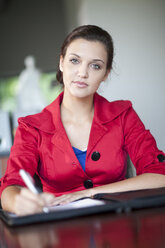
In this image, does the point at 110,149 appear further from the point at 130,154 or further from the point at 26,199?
the point at 26,199

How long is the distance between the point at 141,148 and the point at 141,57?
1.00 metres

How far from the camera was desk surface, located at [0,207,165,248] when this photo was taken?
2.13 ft

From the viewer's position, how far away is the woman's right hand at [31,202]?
0.88 metres

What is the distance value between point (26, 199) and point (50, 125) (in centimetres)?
71

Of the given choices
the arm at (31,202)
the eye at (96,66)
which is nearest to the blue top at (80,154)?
the eye at (96,66)

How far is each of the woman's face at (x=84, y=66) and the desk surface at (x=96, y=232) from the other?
2.71 feet

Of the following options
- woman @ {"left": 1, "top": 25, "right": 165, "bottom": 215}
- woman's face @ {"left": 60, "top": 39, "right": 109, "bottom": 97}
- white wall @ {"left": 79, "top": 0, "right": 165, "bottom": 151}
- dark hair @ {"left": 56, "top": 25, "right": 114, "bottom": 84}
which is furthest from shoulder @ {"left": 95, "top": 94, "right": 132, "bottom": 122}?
white wall @ {"left": 79, "top": 0, "right": 165, "bottom": 151}

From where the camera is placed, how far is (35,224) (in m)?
0.83

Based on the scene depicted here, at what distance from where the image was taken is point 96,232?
723 mm

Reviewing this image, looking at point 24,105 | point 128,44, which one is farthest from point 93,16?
point 24,105

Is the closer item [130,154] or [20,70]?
[130,154]

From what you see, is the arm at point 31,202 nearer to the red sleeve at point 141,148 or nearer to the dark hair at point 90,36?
the red sleeve at point 141,148

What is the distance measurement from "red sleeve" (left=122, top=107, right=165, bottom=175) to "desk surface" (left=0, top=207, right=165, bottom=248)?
63 centimetres

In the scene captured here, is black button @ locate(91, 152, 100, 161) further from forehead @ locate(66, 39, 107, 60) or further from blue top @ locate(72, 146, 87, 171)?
forehead @ locate(66, 39, 107, 60)
